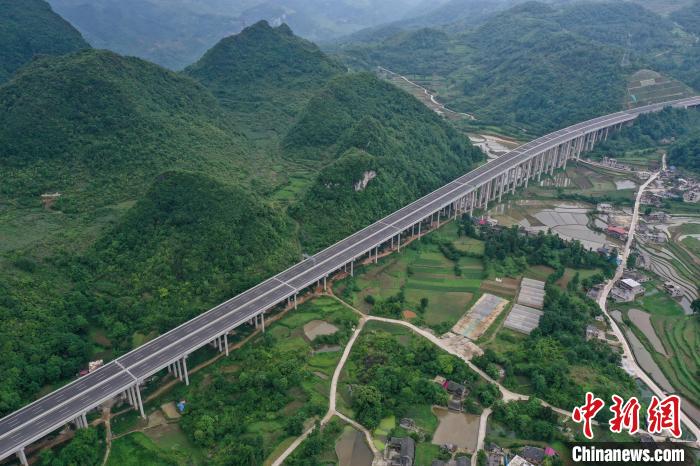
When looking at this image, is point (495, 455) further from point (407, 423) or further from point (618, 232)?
point (618, 232)

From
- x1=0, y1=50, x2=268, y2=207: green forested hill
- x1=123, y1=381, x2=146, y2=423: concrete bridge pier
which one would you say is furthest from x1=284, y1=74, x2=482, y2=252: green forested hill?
x1=123, y1=381, x2=146, y2=423: concrete bridge pier

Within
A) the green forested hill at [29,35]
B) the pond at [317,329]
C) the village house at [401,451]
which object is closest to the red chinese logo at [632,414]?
the village house at [401,451]

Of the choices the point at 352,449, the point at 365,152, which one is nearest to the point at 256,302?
the point at 352,449

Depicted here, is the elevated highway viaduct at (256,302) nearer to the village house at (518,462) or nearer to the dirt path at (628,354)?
the dirt path at (628,354)

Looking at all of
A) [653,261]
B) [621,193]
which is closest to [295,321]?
[653,261]

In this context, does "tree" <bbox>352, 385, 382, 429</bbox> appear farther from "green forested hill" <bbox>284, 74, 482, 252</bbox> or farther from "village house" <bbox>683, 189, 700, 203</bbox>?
"village house" <bbox>683, 189, 700, 203</bbox>

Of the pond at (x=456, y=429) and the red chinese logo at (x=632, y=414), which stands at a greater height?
the red chinese logo at (x=632, y=414)
